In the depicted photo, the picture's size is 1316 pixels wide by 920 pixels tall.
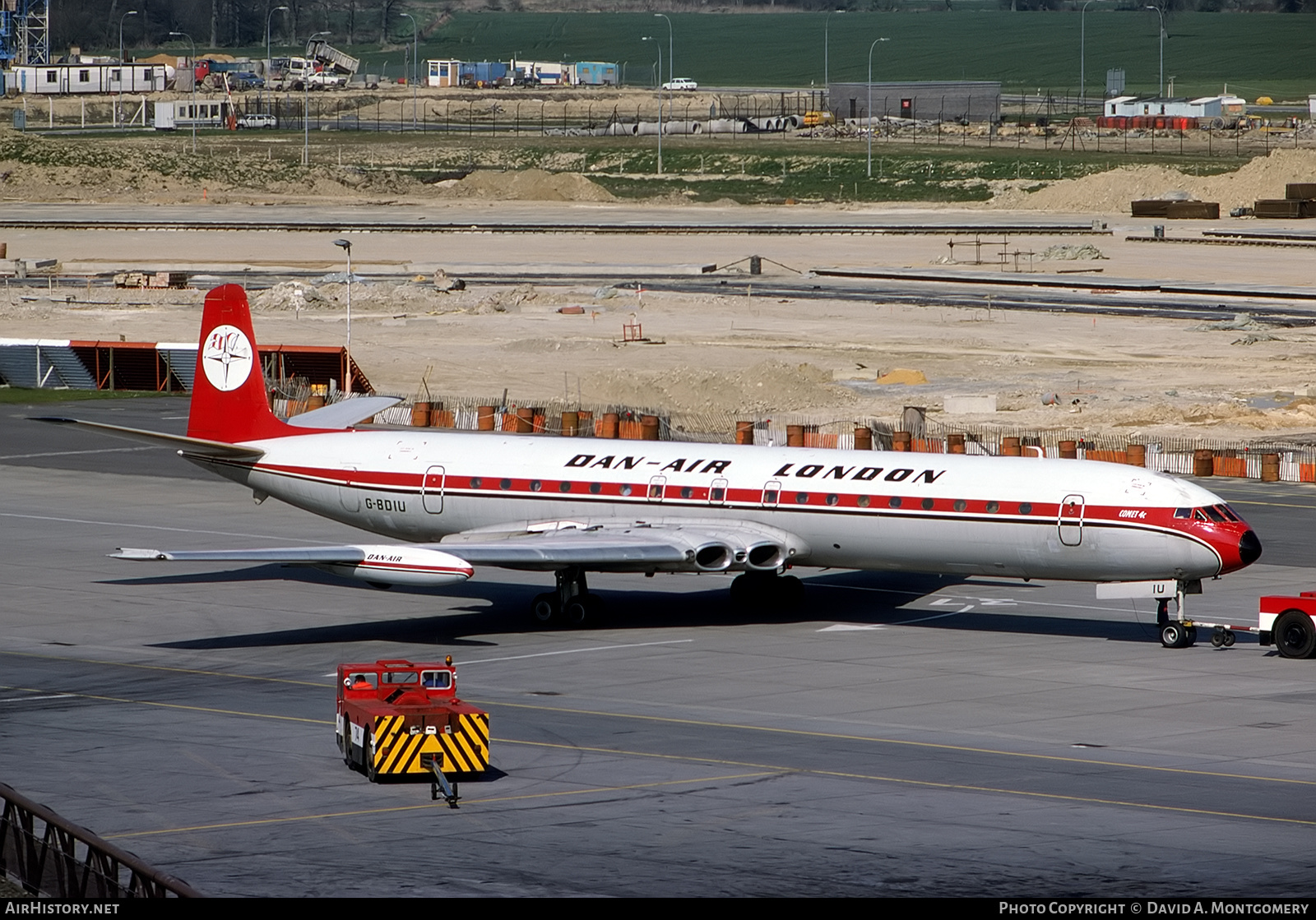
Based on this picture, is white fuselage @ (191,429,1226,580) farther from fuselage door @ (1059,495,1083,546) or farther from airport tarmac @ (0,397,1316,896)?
airport tarmac @ (0,397,1316,896)

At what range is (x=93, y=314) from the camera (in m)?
100

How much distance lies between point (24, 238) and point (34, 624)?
347 feet

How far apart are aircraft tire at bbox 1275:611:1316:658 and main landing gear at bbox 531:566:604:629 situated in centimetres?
1465

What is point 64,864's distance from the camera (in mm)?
18875

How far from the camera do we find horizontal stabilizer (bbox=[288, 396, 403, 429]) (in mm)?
47344

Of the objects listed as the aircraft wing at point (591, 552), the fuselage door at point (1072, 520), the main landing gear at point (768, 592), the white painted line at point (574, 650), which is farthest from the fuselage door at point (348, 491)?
the fuselage door at point (1072, 520)

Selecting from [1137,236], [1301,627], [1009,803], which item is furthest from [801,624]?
[1137,236]

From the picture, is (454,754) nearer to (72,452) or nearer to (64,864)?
(64,864)

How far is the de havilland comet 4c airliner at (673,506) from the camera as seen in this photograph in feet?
123

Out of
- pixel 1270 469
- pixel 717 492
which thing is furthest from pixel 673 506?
pixel 1270 469

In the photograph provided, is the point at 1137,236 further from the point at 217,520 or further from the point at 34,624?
the point at 34,624

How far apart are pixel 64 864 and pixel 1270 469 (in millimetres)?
48647

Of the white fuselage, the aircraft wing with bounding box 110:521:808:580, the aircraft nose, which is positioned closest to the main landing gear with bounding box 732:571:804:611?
the white fuselage

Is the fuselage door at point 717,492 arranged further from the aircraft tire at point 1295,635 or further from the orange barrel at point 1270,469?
the orange barrel at point 1270,469
